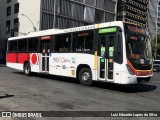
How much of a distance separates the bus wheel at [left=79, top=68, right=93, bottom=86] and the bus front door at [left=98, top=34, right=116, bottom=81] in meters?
0.86

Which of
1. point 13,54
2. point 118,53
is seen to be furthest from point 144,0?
point 118,53

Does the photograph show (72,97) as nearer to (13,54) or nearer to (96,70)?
(96,70)

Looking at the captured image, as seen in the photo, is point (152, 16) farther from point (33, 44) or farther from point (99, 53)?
point (99, 53)

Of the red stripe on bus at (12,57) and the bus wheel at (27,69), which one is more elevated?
the red stripe on bus at (12,57)

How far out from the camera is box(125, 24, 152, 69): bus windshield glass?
42.3 feet

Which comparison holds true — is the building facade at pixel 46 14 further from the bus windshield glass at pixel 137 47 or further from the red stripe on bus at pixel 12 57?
the bus windshield glass at pixel 137 47

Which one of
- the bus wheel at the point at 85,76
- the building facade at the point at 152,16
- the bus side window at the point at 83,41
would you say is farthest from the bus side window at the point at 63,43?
the building facade at the point at 152,16

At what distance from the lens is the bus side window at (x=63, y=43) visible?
633 inches

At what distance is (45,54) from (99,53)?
5.30 meters

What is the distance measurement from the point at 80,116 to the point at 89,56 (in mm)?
7105

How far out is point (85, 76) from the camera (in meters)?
14.8

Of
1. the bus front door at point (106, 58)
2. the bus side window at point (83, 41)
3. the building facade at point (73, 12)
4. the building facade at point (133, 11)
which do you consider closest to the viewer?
the bus front door at point (106, 58)

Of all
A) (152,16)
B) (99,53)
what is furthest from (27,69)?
(152,16)

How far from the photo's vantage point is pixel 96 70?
1396cm
